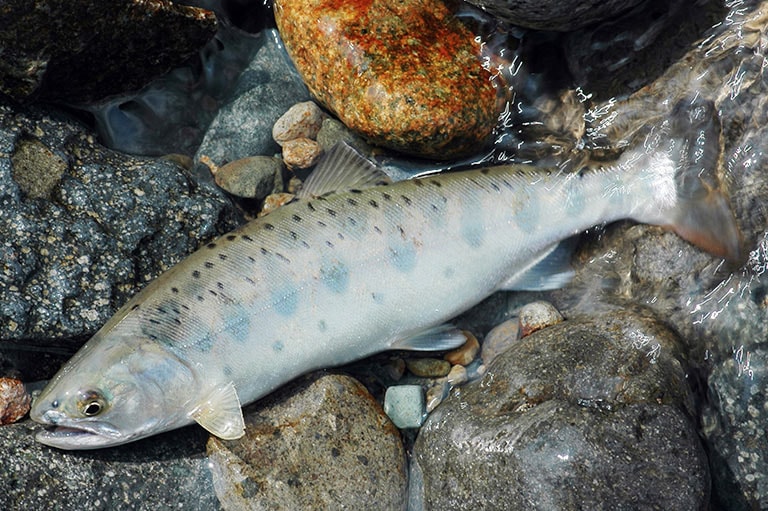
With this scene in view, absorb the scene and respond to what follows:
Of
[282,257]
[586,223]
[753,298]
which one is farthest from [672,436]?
[282,257]

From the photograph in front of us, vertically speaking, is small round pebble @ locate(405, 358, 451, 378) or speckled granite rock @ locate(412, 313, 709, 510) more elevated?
speckled granite rock @ locate(412, 313, 709, 510)

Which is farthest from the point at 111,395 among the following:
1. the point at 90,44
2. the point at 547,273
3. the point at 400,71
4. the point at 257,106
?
the point at 547,273

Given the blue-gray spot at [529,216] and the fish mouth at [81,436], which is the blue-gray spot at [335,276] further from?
the fish mouth at [81,436]

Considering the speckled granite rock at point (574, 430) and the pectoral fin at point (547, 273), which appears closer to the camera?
the speckled granite rock at point (574, 430)

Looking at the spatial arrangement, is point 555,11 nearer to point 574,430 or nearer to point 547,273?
point 547,273

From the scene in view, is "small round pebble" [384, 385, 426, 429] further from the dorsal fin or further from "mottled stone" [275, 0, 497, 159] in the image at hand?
"mottled stone" [275, 0, 497, 159]

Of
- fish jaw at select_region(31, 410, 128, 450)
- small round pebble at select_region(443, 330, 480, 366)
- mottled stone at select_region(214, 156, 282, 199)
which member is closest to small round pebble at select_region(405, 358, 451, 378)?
small round pebble at select_region(443, 330, 480, 366)

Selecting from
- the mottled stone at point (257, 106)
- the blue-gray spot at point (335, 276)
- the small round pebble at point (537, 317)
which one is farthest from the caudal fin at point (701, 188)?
the mottled stone at point (257, 106)
